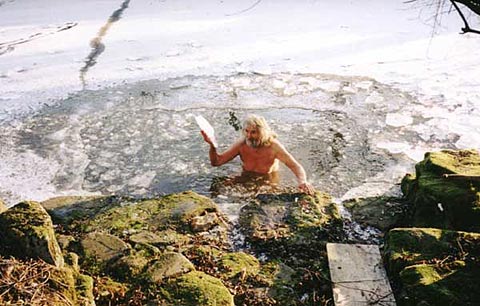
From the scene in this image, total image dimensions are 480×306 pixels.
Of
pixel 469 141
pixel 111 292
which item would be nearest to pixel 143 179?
pixel 111 292

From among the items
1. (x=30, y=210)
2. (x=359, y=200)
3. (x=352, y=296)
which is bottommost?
(x=359, y=200)

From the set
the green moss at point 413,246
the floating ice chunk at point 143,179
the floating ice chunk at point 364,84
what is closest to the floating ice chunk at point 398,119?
the floating ice chunk at point 364,84

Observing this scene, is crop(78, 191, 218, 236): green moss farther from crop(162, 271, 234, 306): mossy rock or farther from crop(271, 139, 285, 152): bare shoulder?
crop(271, 139, 285, 152): bare shoulder

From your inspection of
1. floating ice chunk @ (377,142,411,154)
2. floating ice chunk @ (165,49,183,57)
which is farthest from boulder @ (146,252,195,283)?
floating ice chunk @ (165,49,183,57)

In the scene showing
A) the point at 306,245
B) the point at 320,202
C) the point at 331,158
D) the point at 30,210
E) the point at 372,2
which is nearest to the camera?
the point at 30,210

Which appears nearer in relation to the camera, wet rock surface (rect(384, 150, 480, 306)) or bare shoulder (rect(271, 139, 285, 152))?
wet rock surface (rect(384, 150, 480, 306))

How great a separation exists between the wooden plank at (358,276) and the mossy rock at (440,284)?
131 mm

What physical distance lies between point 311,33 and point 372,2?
3.70 metres

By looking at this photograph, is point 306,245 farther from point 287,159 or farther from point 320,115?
point 320,115

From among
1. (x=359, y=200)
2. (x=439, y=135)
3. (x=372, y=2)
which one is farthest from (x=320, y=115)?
(x=372, y=2)

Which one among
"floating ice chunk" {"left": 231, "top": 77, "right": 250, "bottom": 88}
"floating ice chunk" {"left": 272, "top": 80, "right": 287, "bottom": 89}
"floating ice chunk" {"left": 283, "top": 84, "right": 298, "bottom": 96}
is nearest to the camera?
"floating ice chunk" {"left": 283, "top": 84, "right": 298, "bottom": 96}

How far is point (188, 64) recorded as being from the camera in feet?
28.3

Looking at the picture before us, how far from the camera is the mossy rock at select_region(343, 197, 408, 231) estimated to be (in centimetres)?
384

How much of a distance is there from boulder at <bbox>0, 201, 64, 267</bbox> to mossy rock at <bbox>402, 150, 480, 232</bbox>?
2.72 meters
